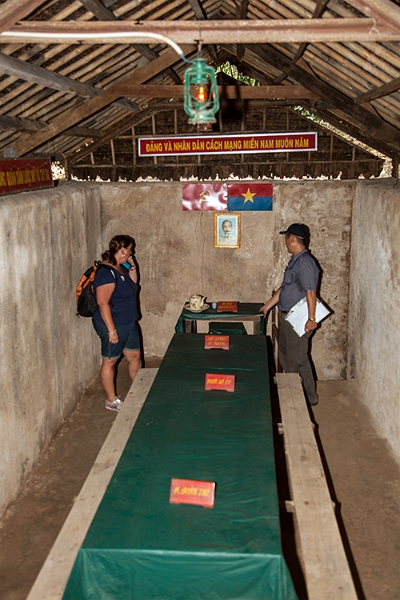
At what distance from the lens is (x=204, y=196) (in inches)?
301

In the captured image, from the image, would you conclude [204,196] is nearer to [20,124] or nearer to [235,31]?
[20,124]

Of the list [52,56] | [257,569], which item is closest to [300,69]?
[52,56]

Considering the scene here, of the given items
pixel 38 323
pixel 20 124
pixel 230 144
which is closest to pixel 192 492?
pixel 38 323

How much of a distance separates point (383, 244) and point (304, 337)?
133 cm

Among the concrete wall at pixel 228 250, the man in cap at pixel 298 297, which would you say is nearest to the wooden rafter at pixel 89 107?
the concrete wall at pixel 228 250

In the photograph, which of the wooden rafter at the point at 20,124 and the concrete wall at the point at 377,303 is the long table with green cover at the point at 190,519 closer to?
the concrete wall at the point at 377,303

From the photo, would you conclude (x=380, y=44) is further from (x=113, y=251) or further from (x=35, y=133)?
(x=35, y=133)

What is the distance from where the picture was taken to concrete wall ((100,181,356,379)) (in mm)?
7484

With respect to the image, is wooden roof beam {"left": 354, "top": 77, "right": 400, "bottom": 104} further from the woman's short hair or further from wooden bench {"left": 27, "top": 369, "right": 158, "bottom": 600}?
wooden bench {"left": 27, "top": 369, "right": 158, "bottom": 600}

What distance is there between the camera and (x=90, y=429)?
6066mm

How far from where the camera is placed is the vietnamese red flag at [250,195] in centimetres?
747

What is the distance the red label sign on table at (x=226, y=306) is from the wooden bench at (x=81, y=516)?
216 cm

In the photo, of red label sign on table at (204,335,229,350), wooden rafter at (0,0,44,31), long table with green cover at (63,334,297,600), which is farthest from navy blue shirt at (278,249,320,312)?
wooden rafter at (0,0,44,31)

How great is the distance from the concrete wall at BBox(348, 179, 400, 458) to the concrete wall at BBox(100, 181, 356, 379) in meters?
0.27
